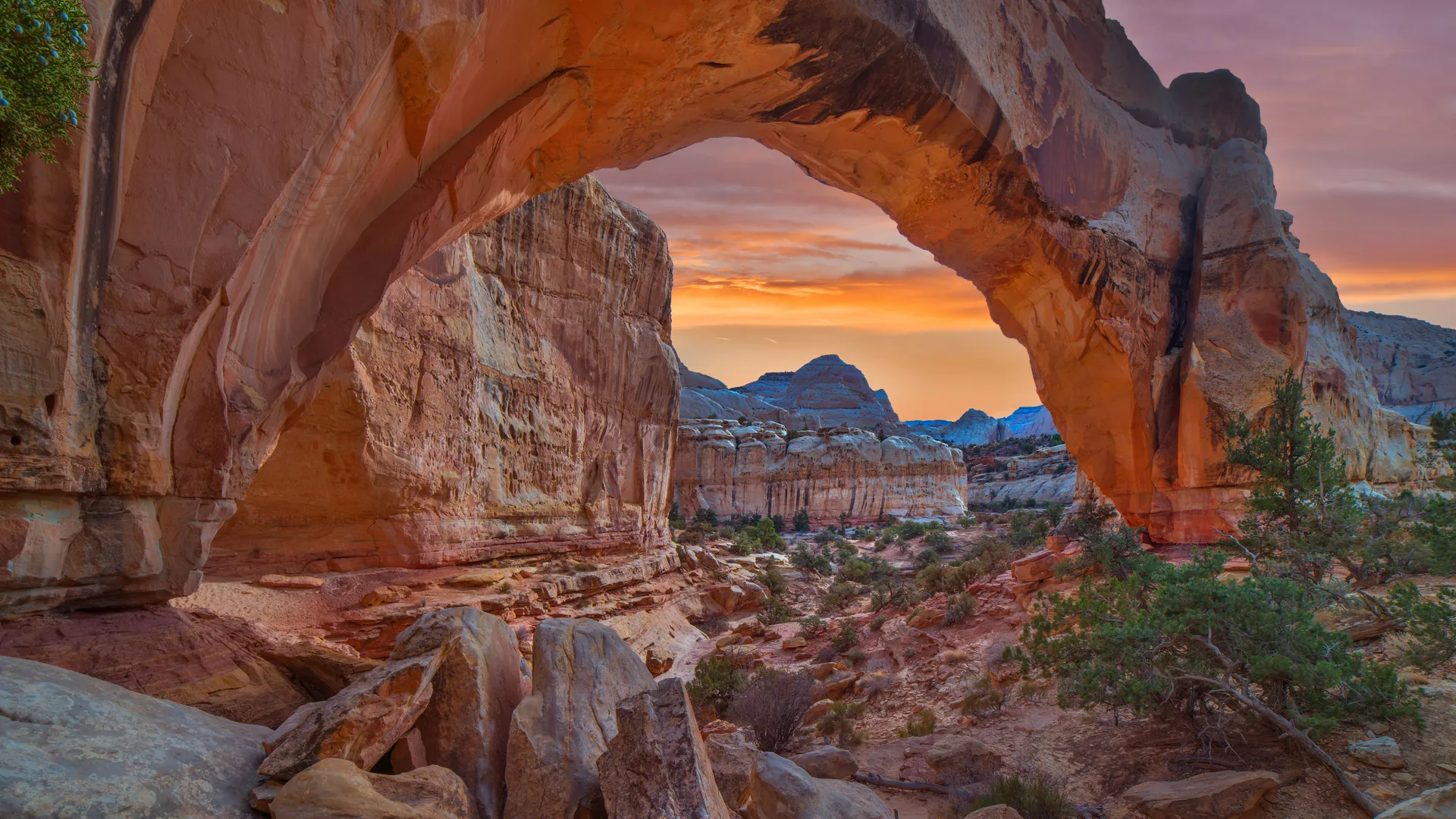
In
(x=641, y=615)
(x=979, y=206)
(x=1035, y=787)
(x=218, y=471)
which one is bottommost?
(x=641, y=615)

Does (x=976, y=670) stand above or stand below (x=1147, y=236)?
below

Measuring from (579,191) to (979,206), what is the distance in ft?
30.3

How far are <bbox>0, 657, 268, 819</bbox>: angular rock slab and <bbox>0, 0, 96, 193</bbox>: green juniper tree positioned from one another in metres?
2.36

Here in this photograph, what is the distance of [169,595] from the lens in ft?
15.5

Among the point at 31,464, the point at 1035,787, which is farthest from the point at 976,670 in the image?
the point at 31,464

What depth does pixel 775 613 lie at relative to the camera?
18.7m

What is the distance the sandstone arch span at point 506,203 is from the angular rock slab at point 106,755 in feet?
3.26

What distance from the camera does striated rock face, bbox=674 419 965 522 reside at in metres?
43.6

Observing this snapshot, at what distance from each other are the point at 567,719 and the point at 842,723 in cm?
502

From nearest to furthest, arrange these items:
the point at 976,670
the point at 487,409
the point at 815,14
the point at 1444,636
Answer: the point at 1444,636 → the point at 815,14 → the point at 976,670 → the point at 487,409

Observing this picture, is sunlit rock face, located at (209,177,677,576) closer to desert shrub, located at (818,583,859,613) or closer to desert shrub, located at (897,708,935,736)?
desert shrub, located at (818,583,859,613)

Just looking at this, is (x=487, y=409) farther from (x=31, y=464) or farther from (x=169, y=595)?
(x=31, y=464)

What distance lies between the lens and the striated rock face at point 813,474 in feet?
143

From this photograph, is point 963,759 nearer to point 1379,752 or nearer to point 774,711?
point 774,711
